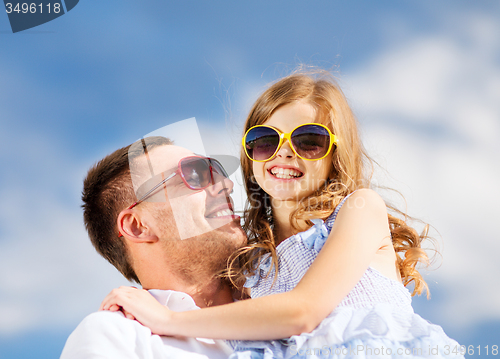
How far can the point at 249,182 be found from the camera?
3732 mm

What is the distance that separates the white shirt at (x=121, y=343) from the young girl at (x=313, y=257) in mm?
97

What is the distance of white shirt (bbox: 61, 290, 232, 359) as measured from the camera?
2129mm

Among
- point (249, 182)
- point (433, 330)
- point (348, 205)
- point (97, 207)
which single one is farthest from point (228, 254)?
point (433, 330)

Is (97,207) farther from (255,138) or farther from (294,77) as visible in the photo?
(294,77)

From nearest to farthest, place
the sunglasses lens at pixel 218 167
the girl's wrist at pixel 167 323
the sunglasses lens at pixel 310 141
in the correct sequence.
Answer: the girl's wrist at pixel 167 323, the sunglasses lens at pixel 310 141, the sunglasses lens at pixel 218 167

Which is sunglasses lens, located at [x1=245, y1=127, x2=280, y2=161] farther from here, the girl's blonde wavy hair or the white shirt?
the white shirt

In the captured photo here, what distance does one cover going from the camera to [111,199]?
11.0ft

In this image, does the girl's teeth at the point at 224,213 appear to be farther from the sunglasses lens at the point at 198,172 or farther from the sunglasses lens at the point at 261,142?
the sunglasses lens at the point at 261,142

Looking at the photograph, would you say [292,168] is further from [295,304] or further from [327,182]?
[295,304]

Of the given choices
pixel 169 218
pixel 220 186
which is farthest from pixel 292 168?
pixel 169 218

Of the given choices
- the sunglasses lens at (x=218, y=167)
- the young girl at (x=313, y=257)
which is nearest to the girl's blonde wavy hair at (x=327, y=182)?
the young girl at (x=313, y=257)

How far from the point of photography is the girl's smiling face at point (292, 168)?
3.03 m

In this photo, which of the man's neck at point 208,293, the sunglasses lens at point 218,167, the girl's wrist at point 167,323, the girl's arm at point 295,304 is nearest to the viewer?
the girl's arm at point 295,304

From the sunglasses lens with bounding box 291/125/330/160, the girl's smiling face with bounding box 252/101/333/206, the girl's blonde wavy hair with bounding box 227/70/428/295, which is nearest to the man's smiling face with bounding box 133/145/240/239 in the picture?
the girl's blonde wavy hair with bounding box 227/70/428/295
